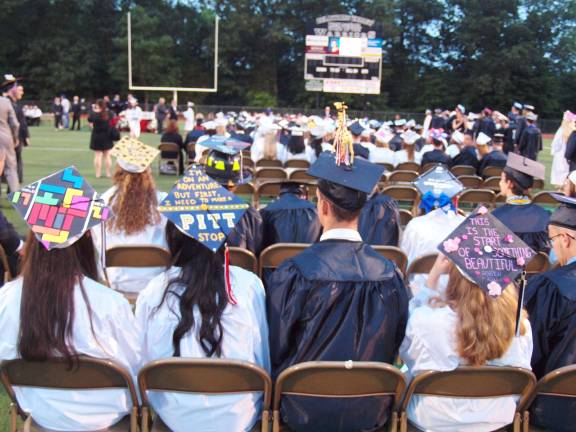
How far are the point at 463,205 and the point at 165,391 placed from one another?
30.7 feet

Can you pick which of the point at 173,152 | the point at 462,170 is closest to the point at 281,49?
the point at 173,152

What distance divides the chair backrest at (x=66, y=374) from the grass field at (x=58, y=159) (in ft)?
19.1

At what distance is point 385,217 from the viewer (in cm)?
542

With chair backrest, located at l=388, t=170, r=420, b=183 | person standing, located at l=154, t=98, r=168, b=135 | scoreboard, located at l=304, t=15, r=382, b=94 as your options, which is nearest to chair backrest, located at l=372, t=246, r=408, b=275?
chair backrest, located at l=388, t=170, r=420, b=183

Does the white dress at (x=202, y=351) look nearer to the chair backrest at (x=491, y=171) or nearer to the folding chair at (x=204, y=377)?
the folding chair at (x=204, y=377)

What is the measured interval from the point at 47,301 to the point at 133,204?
100 inches

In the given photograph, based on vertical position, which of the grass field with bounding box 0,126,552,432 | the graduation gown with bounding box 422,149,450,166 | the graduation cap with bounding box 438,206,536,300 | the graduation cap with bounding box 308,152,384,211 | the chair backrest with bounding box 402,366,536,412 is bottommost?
the grass field with bounding box 0,126,552,432

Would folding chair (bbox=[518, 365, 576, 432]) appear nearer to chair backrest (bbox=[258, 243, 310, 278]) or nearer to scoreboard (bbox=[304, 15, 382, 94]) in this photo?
chair backrest (bbox=[258, 243, 310, 278])

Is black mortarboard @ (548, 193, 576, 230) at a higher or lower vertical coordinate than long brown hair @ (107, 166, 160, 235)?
higher

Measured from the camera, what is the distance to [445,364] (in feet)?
8.10

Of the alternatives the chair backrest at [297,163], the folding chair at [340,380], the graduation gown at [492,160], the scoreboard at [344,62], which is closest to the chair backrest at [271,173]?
the chair backrest at [297,163]

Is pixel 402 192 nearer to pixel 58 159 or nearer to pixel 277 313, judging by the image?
pixel 277 313

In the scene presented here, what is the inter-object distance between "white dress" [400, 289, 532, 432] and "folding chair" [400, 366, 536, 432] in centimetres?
5

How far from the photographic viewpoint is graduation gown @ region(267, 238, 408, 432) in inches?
99.2
